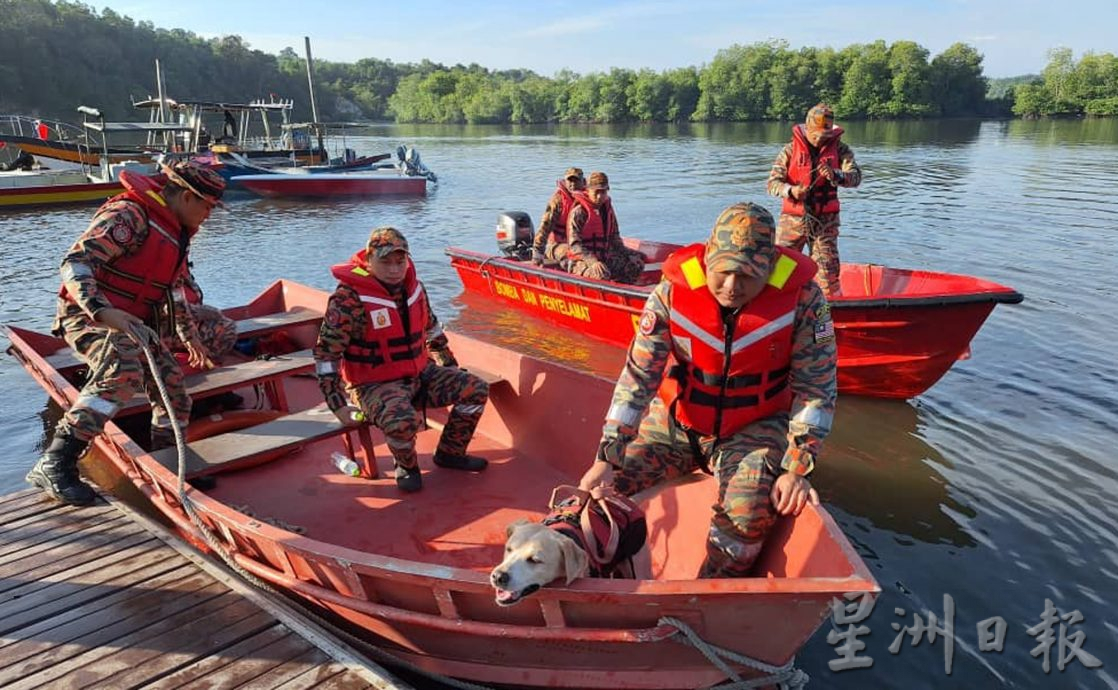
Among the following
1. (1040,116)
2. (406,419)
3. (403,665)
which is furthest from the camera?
(1040,116)

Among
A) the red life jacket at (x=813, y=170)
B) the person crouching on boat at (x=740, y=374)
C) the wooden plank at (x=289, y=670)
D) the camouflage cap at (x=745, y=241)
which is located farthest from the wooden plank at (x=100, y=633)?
the red life jacket at (x=813, y=170)

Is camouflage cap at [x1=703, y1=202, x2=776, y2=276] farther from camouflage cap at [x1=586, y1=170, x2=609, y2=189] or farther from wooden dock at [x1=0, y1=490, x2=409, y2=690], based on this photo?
camouflage cap at [x1=586, y1=170, x2=609, y2=189]

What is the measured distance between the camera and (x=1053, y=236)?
13211 millimetres

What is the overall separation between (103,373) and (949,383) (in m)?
7.15

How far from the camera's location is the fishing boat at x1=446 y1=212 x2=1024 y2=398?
5945mm

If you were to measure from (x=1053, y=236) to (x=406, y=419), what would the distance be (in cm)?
1346

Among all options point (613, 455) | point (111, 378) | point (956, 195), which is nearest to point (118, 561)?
point (111, 378)

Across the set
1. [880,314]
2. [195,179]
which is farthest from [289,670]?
[880,314]

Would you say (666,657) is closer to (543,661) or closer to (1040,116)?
(543,661)

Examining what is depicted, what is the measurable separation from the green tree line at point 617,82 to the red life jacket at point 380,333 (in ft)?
205

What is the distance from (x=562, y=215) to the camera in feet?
29.2

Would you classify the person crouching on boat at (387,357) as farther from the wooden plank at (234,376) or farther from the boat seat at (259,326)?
the boat seat at (259,326)

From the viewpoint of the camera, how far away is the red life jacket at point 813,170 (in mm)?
7141

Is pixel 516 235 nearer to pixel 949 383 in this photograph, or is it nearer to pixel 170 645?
pixel 949 383
